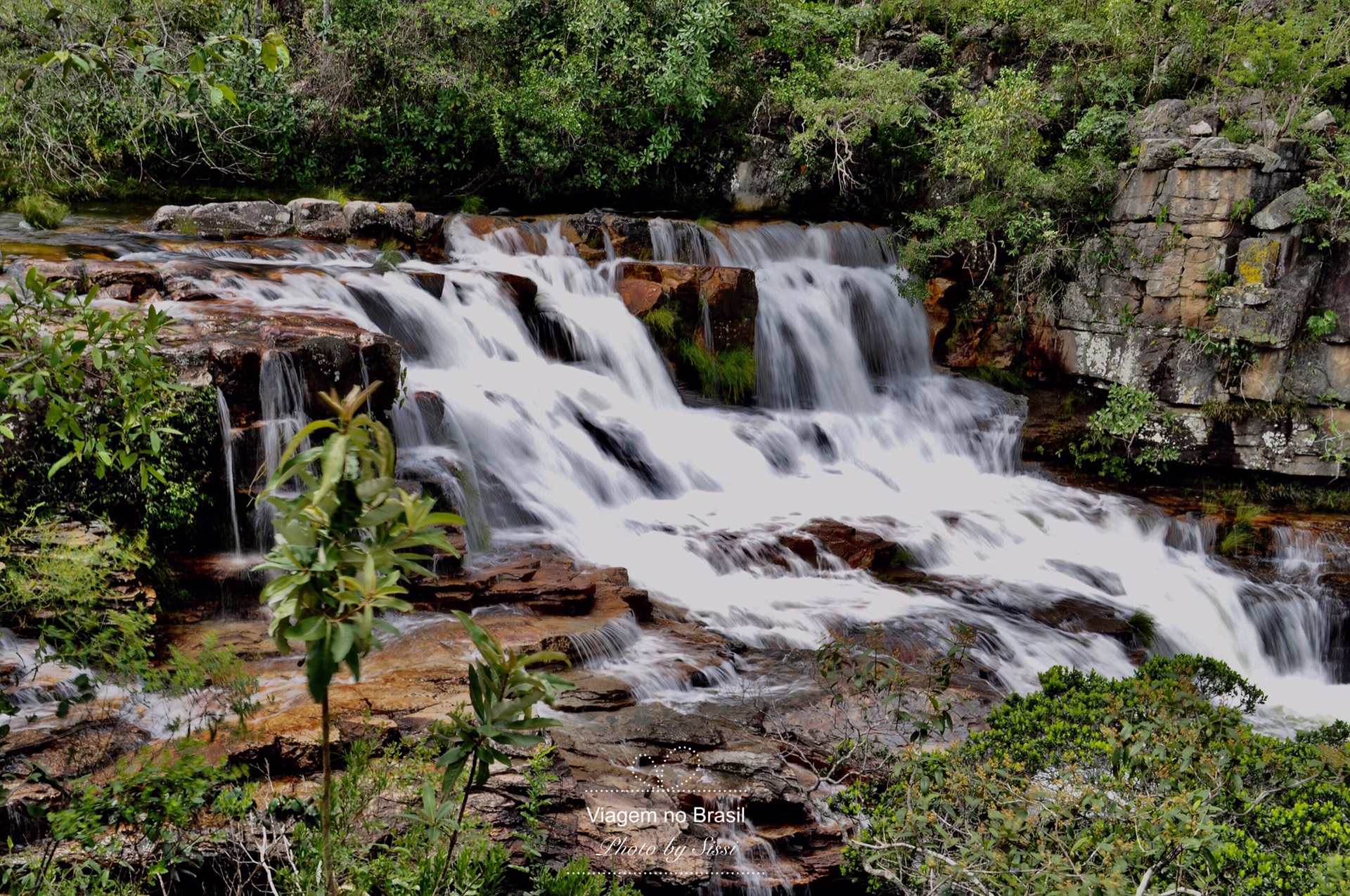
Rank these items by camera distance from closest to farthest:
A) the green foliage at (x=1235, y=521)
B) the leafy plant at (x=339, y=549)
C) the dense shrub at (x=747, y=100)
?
the leafy plant at (x=339, y=549) < the green foliage at (x=1235, y=521) < the dense shrub at (x=747, y=100)

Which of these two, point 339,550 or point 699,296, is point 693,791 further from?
point 699,296

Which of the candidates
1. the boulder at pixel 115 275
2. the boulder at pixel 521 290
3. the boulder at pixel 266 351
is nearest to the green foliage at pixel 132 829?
the boulder at pixel 266 351

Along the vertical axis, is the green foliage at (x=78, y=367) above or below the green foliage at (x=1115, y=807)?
above

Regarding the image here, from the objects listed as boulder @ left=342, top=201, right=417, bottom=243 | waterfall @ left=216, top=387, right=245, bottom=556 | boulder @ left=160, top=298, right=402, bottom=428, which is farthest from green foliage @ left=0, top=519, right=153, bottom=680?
boulder @ left=342, top=201, right=417, bottom=243

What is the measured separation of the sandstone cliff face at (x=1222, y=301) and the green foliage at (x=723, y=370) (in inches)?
182

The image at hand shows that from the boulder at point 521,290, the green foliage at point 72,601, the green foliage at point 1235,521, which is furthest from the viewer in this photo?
the boulder at point 521,290

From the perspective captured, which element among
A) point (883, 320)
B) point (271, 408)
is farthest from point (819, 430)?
point (271, 408)

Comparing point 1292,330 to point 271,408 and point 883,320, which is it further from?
point 271,408

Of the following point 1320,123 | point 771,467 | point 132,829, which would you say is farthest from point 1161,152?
point 132,829

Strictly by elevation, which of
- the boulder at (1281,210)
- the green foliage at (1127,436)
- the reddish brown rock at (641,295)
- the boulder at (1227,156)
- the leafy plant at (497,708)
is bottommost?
the green foliage at (1127,436)

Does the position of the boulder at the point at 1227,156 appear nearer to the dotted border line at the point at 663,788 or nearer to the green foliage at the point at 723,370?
the green foliage at the point at 723,370

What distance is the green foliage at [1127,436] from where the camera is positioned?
38.4ft

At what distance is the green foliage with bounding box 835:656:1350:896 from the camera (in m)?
3.56

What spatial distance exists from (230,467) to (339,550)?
554cm
